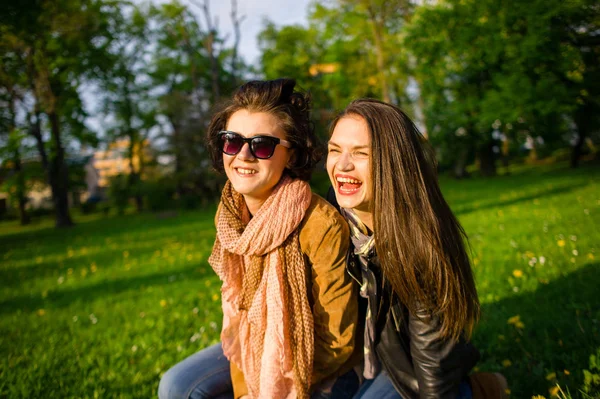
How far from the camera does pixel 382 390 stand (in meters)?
1.81

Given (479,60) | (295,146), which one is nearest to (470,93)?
(479,60)

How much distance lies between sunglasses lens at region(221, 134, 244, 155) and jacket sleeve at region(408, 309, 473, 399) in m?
1.18

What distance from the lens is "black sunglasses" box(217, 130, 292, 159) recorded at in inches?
77.5

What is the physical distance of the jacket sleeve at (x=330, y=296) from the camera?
5.81 ft

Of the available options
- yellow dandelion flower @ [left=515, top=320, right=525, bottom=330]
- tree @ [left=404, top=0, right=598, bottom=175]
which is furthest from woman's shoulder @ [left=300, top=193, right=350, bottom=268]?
tree @ [left=404, top=0, right=598, bottom=175]

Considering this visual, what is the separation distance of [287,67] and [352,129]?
3095 centimetres

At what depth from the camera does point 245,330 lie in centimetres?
201

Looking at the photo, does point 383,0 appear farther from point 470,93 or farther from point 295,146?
point 295,146

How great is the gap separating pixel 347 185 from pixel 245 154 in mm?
546

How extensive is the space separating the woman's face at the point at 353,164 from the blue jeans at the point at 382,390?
32.2 inches

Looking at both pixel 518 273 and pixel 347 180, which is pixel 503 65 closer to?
pixel 518 273

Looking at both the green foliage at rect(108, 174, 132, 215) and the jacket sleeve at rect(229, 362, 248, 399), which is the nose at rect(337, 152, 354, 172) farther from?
the green foliage at rect(108, 174, 132, 215)

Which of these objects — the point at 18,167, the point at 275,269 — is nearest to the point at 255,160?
the point at 275,269

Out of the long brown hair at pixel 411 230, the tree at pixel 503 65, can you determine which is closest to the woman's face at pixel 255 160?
the long brown hair at pixel 411 230
